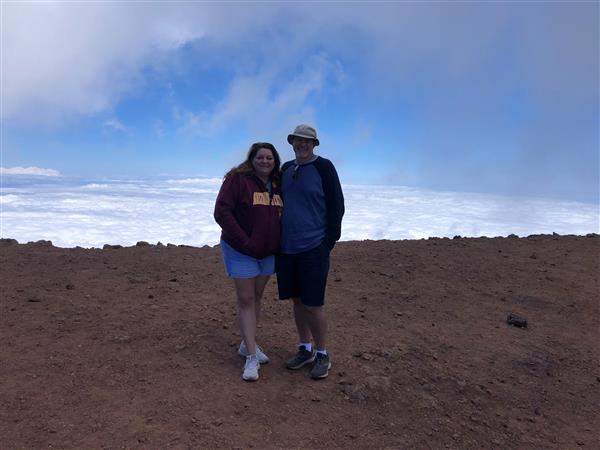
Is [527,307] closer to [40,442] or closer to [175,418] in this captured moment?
[175,418]

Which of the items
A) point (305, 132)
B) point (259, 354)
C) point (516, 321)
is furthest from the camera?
point (516, 321)

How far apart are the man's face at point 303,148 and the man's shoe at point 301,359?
1.52 m

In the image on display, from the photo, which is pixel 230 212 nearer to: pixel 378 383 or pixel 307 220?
pixel 307 220

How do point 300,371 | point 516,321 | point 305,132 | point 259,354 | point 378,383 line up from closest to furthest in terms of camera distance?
point 305,132 < point 378,383 < point 300,371 < point 259,354 < point 516,321

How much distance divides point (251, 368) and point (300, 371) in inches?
16.4

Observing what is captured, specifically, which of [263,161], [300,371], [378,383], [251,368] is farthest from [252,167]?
[378,383]

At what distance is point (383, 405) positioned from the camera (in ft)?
11.0

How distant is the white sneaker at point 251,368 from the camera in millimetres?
3531

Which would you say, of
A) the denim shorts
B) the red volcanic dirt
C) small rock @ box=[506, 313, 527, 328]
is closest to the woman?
the denim shorts

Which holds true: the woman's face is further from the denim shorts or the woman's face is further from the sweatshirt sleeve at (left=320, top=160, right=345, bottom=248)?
the denim shorts

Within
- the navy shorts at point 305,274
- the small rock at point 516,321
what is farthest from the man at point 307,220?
the small rock at point 516,321

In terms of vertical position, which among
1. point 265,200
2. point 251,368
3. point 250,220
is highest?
point 265,200

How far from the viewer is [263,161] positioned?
3.42 m

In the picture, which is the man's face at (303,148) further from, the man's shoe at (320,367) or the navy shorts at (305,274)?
the man's shoe at (320,367)
